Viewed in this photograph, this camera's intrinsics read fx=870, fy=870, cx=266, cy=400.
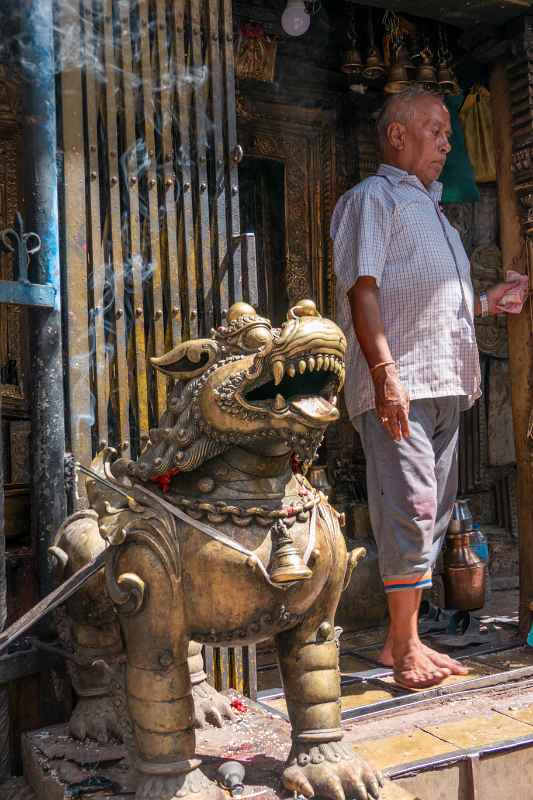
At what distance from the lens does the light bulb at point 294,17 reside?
4551mm

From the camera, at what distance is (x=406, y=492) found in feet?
11.3

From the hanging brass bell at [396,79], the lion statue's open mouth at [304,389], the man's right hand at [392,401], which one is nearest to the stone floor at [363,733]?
the lion statue's open mouth at [304,389]

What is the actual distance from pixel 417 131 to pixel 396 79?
1373mm

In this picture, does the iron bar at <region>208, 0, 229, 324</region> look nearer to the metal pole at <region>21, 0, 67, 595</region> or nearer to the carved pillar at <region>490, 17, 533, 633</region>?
the metal pole at <region>21, 0, 67, 595</region>

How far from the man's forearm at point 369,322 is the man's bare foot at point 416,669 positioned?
1.15m

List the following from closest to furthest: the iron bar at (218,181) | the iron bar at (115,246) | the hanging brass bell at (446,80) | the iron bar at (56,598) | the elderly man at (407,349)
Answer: the iron bar at (56,598) → the iron bar at (115,246) → the iron bar at (218,181) → the elderly man at (407,349) → the hanging brass bell at (446,80)

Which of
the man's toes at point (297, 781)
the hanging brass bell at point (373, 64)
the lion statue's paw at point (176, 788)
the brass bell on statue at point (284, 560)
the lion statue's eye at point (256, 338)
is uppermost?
the hanging brass bell at point (373, 64)

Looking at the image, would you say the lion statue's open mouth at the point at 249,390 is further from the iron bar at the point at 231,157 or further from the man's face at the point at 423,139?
the man's face at the point at 423,139

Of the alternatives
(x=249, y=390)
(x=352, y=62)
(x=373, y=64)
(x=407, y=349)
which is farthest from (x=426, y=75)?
(x=249, y=390)

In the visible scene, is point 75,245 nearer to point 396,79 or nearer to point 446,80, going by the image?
point 396,79

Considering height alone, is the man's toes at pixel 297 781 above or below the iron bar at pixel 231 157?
below

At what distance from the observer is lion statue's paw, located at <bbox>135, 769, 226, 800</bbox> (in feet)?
6.34

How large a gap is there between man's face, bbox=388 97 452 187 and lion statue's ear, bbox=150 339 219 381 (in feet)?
6.81

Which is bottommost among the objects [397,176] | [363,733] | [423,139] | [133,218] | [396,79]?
[363,733]
